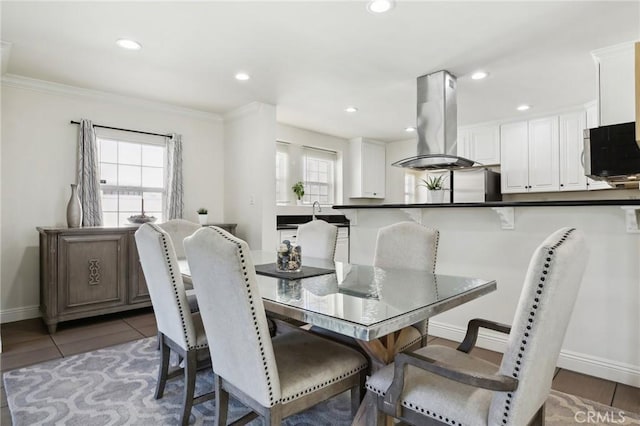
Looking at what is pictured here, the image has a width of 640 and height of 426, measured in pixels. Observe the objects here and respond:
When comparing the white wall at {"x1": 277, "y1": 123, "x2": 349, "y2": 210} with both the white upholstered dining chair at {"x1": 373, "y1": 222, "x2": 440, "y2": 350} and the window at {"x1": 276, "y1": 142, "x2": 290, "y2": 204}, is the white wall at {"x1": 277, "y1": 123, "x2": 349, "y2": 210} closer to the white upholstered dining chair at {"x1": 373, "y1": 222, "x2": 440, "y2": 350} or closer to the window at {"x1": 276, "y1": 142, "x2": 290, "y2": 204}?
the window at {"x1": 276, "y1": 142, "x2": 290, "y2": 204}

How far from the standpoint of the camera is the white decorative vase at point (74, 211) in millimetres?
3520

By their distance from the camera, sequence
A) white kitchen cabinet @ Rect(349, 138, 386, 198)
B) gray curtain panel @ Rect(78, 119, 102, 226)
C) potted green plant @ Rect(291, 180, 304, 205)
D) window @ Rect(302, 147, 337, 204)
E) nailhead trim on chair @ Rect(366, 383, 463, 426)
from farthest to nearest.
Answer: white kitchen cabinet @ Rect(349, 138, 386, 198) < window @ Rect(302, 147, 337, 204) < potted green plant @ Rect(291, 180, 304, 205) < gray curtain panel @ Rect(78, 119, 102, 226) < nailhead trim on chair @ Rect(366, 383, 463, 426)

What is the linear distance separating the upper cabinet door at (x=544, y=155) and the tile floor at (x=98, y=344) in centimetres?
304

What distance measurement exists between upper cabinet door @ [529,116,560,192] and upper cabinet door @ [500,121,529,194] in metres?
→ 0.07

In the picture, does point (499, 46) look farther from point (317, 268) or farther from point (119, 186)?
point (119, 186)

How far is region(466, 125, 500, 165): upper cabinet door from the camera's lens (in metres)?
5.30

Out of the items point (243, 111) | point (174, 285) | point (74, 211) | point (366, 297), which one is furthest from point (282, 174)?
point (366, 297)

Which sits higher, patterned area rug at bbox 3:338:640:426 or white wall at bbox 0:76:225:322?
white wall at bbox 0:76:225:322

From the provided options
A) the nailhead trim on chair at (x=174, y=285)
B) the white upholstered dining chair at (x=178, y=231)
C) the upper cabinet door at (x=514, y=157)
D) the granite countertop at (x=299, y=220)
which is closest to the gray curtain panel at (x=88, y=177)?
the white upholstered dining chair at (x=178, y=231)

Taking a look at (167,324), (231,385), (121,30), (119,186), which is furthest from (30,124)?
(231,385)

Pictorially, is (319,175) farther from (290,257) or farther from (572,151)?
(290,257)

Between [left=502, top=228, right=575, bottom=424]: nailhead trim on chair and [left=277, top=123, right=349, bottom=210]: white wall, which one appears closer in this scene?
[left=502, top=228, right=575, bottom=424]: nailhead trim on chair

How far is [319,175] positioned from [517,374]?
5.34m

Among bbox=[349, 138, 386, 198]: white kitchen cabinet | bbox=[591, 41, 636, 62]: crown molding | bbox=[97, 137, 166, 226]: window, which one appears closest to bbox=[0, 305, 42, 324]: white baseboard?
bbox=[97, 137, 166, 226]: window
